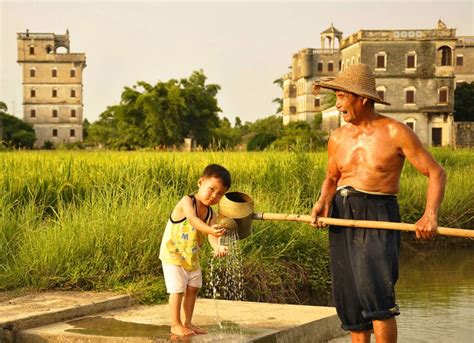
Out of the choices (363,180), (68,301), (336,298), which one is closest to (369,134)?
(363,180)

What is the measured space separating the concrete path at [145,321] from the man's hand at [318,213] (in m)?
1.03

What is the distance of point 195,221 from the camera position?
5480 millimetres

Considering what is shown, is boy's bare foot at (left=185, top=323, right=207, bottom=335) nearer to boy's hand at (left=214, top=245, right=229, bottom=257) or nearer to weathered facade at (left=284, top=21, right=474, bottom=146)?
boy's hand at (left=214, top=245, right=229, bottom=257)

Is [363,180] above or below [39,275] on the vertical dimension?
above

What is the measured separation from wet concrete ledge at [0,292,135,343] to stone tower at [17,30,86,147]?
78.3 meters

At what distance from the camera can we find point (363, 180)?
4836 millimetres

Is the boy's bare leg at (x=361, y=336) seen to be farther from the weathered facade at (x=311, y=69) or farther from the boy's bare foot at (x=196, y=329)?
the weathered facade at (x=311, y=69)

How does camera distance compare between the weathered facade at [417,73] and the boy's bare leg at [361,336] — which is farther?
the weathered facade at [417,73]

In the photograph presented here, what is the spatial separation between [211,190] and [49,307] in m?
1.72

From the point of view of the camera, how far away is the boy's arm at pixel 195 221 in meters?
5.38

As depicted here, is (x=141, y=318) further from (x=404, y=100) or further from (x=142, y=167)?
(x=404, y=100)

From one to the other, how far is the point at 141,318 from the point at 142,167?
6152mm

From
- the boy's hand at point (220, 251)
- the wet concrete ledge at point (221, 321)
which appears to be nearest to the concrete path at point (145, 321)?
the wet concrete ledge at point (221, 321)

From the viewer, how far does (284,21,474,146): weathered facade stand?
57.8 m
